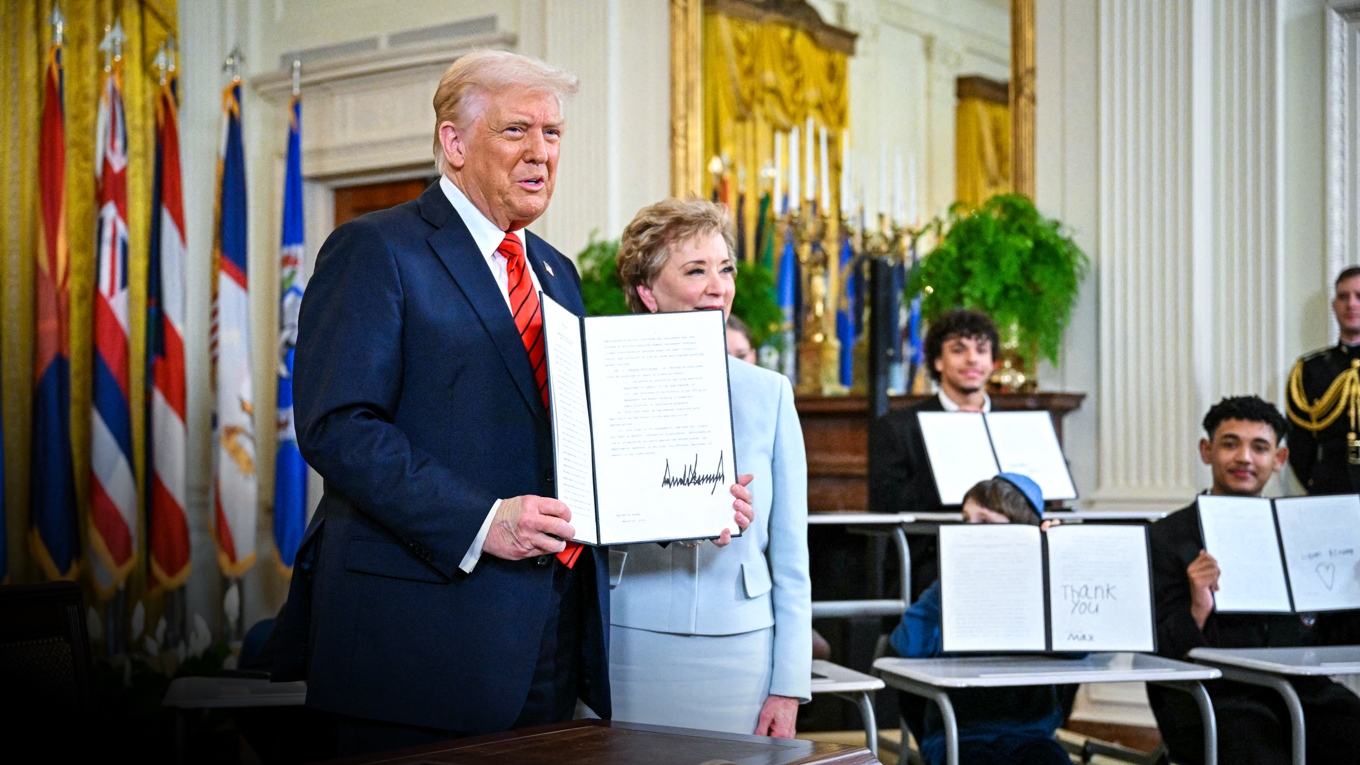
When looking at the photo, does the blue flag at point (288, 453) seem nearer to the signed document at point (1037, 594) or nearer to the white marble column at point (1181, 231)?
the white marble column at point (1181, 231)

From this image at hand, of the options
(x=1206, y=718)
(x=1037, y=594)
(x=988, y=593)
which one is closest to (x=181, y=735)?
(x=988, y=593)

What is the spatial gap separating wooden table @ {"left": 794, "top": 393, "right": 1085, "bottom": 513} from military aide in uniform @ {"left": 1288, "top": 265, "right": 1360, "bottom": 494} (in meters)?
0.95

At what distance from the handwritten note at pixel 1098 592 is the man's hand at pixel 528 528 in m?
1.76

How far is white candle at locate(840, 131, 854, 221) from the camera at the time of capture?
661 centimetres

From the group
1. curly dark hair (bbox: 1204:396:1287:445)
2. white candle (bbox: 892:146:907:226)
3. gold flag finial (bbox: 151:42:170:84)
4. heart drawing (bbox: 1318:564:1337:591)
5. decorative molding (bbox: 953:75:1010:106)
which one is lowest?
heart drawing (bbox: 1318:564:1337:591)

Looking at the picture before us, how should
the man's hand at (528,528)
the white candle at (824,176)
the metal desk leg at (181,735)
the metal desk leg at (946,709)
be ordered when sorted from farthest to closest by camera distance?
the white candle at (824,176) → the metal desk leg at (181,735) → the metal desk leg at (946,709) → the man's hand at (528,528)

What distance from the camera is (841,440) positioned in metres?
5.42

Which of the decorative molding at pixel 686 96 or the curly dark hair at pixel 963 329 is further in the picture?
the decorative molding at pixel 686 96

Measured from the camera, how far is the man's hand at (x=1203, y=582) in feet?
10.6

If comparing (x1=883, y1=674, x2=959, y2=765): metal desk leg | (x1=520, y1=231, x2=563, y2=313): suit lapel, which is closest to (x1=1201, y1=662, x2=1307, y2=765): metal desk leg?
(x1=883, y1=674, x2=959, y2=765): metal desk leg

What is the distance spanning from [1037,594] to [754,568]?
1.28 meters

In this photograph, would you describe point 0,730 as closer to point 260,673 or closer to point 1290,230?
point 260,673

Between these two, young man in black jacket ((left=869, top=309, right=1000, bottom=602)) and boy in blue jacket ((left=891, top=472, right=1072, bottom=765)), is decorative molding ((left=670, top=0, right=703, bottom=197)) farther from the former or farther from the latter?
boy in blue jacket ((left=891, top=472, right=1072, bottom=765))
